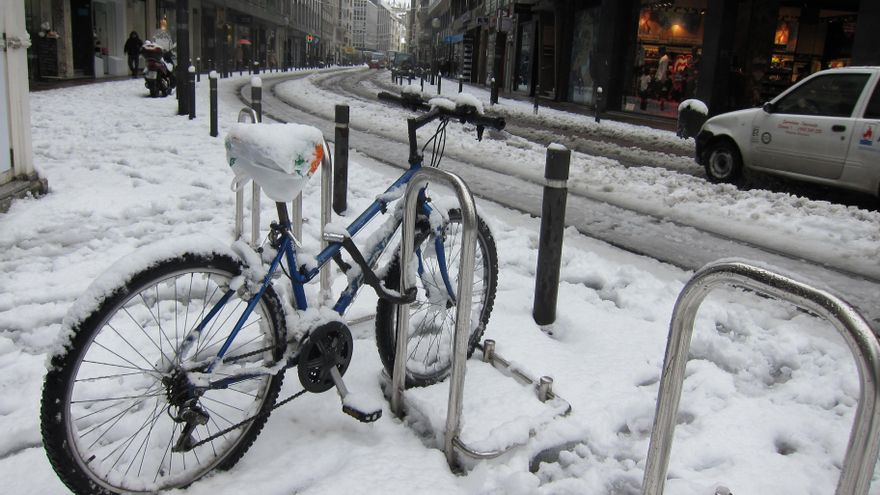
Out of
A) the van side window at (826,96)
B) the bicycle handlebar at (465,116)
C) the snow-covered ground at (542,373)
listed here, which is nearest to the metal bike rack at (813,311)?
the snow-covered ground at (542,373)

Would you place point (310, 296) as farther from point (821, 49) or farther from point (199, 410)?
point (821, 49)

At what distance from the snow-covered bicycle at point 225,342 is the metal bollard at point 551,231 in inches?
33.1

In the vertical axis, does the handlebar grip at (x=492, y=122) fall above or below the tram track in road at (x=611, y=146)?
above

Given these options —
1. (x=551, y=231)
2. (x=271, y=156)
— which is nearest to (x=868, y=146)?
(x=551, y=231)

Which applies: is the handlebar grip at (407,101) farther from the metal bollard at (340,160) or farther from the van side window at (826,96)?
the van side window at (826,96)

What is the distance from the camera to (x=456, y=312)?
100 inches

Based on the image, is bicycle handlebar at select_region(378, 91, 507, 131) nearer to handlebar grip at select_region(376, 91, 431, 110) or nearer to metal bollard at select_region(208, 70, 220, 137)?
handlebar grip at select_region(376, 91, 431, 110)

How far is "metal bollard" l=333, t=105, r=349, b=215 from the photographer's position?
19.4 feet

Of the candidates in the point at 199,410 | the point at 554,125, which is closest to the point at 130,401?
the point at 199,410

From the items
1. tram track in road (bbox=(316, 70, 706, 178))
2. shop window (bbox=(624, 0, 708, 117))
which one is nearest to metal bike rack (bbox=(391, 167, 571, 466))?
tram track in road (bbox=(316, 70, 706, 178))

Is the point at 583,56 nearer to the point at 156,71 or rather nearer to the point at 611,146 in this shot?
the point at 611,146

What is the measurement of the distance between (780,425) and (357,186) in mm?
5530

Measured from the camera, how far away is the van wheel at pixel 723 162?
10000 mm

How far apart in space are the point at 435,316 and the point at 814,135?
7693mm
